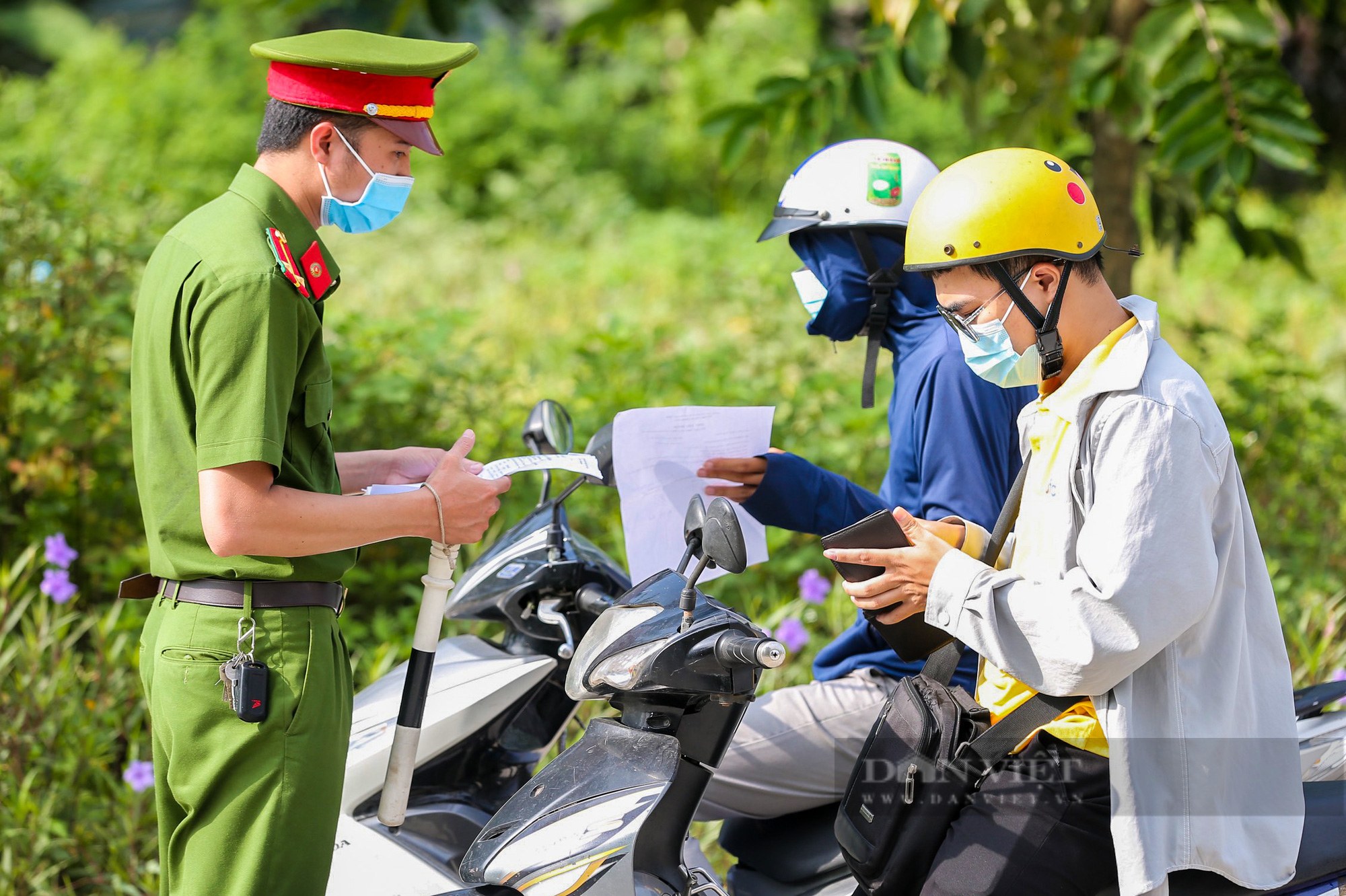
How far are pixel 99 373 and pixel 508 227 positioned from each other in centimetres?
763

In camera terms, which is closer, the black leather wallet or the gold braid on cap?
the black leather wallet

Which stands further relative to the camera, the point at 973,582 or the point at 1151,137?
the point at 1151,137

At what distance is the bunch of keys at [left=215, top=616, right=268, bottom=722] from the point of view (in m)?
1.81

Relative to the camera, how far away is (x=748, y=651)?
1.75m

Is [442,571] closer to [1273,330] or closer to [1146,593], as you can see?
[1146,593]

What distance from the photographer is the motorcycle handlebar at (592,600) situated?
2.38m

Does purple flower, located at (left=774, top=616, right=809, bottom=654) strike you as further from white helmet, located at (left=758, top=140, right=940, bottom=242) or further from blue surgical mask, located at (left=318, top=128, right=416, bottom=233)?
blue surgical mask, located at (left=318, top=128, right=416, bottom=233)

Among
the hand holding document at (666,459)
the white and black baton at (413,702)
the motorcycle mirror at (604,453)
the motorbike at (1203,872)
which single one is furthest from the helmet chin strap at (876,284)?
the white and black baton at (413,702)

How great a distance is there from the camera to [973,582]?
173 cm

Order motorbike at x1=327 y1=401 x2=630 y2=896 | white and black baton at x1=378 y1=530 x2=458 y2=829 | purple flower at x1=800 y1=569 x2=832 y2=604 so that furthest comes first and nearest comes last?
purple flower at x1=800 y1=569 x2=832 y2=604
motorbike at x1=327 y1=401 x2=630 y2=896
white and black baton at x1=378 y1=530 x2=458 y2=829

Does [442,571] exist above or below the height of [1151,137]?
below

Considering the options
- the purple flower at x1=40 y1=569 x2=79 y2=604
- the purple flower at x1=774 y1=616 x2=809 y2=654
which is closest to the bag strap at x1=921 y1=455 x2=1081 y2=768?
the purple flower at x1=774 y1=616 x2=809 y2=654

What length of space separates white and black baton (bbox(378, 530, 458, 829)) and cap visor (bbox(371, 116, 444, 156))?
2.36ft

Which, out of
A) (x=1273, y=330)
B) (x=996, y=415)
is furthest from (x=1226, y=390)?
(x=996, y=415)
